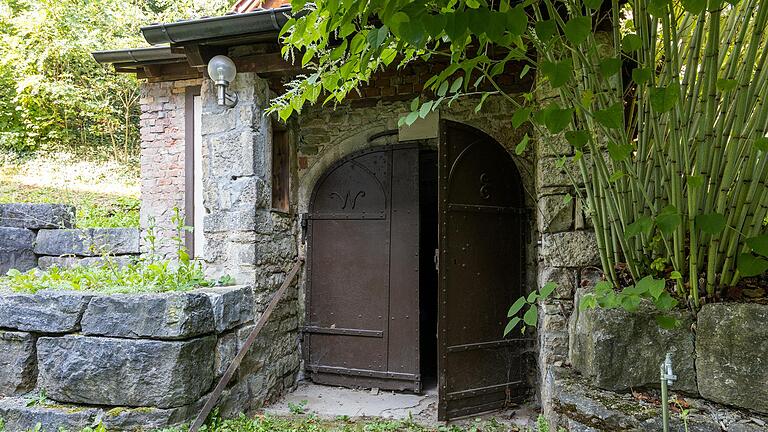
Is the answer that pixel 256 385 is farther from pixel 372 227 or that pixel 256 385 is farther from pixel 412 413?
pixel 372 227

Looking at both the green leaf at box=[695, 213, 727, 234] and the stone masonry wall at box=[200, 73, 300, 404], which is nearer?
the green leaf at box=[695, 213, 727, 234]

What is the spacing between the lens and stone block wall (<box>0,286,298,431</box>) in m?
2.63

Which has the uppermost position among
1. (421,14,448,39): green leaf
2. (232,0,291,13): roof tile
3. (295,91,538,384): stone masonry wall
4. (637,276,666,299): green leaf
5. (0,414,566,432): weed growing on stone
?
(232,0,291,13): roof tile

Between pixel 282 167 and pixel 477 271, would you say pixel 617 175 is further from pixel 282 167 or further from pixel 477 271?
pixel 282 167

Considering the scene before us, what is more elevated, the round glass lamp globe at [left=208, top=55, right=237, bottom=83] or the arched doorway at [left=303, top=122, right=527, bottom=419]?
the round glass lamp globe at [left=208, top=55, right=237, bottom=83]

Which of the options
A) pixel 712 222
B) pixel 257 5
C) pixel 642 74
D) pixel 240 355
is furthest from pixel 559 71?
pixel 257 5

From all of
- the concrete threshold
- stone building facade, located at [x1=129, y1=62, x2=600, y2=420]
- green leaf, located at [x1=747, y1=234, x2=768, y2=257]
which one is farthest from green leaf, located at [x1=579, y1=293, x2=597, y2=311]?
the concrete threshold

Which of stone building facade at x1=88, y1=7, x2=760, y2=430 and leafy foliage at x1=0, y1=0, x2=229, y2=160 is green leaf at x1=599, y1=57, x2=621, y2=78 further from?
leafy foliage at x1=0, y1=0, x2=229, y2=160

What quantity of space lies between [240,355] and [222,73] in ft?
6.51

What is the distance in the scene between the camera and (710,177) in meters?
1.29

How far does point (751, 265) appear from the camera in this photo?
1.21 metres

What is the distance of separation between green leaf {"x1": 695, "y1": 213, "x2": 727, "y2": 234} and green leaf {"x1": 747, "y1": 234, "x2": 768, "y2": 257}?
92 millimetres

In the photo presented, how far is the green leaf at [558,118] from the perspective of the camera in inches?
46.6

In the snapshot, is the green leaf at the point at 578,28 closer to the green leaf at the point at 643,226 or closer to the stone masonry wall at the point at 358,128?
the green leaf at the point at 643,226
